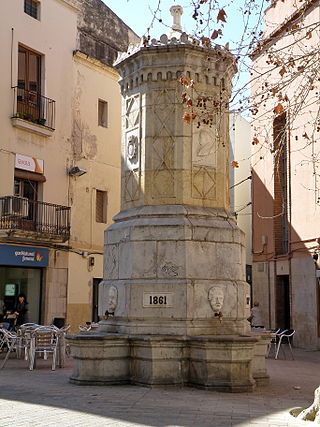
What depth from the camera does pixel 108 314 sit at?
965 cm

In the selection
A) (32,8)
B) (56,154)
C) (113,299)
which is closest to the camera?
(113,299)

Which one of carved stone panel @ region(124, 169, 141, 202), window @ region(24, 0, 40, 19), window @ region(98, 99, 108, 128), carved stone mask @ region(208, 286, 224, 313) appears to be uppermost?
window @ region(24, 0, 40, 19)

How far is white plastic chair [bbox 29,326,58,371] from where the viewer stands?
11555 millimetres

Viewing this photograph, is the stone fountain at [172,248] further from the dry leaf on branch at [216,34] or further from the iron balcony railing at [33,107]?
the iron balcony railing at [33,107]

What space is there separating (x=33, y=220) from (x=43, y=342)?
7.75 meters

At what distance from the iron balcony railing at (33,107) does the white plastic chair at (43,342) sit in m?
8.62

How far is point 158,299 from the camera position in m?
9.23

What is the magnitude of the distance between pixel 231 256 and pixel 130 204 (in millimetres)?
1792

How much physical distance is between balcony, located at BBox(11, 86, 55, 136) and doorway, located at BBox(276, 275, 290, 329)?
9.18m

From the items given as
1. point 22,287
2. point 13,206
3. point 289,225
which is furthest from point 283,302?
point 13,206

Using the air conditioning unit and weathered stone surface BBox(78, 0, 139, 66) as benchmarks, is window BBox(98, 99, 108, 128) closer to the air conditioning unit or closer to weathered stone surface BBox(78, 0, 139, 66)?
weathered stone surface BBox(78, 0, 139, 66)

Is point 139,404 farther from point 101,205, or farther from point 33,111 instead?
point 101,205

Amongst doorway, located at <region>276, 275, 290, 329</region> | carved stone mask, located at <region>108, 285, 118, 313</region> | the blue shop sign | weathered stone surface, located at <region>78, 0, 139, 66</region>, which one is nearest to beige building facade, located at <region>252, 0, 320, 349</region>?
doorway, located at <region>276, 275, 290, 329</region>

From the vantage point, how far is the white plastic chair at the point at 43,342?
11.6 m
